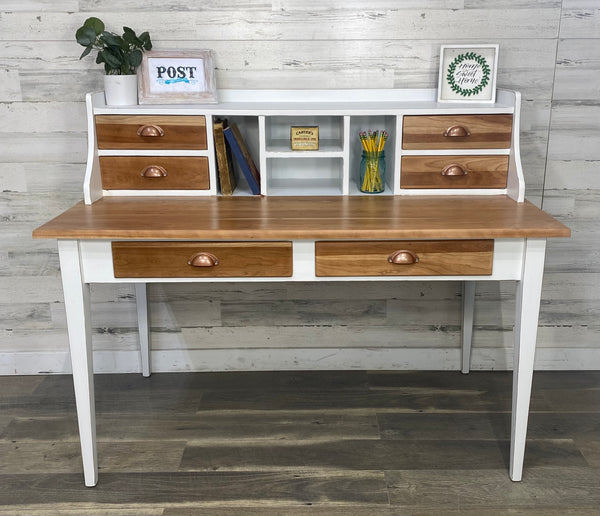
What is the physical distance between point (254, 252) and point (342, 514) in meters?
0.76

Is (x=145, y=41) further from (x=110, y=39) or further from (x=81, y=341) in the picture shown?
(x=81, y=341)

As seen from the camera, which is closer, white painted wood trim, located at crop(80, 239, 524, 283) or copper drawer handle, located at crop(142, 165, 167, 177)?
white painted wood trim, located at crop(80, 239, 524, 283)

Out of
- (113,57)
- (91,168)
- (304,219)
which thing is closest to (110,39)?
(113,57)

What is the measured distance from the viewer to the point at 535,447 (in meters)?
2.05

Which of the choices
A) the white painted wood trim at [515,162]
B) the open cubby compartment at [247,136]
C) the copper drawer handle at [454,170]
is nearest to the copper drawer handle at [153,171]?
the open cubby compartment at [247,136]

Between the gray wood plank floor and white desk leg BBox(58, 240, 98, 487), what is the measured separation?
0.43 feet

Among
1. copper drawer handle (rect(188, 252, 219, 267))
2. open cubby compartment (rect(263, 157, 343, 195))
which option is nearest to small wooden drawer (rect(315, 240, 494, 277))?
copper drawer handle (rect(188, 252, 219, 267))

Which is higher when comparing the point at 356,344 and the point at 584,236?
the point at 584,236

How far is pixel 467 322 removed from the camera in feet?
8.11

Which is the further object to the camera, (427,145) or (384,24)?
(384,24)

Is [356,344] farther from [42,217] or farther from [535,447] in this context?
→ [42,217]

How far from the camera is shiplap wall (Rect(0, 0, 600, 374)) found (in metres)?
2.18

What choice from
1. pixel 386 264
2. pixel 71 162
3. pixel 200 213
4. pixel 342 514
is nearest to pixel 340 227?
pixel 386 264

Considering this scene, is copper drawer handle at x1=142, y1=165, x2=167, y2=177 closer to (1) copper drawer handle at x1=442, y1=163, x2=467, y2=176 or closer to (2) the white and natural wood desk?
(2) the white and natural wood desk
